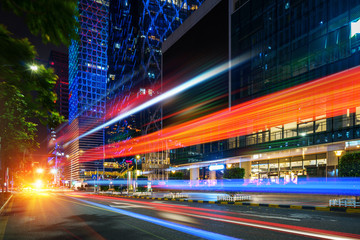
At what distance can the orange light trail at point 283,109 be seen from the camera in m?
29.2

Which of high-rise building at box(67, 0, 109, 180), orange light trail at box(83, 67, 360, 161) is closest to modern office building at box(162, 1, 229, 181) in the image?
orange light trail at box(83, 67, 360, 161)

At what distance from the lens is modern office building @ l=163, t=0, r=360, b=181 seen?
2969cm

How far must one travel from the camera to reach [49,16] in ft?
13.6

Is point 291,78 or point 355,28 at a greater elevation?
point 355,28

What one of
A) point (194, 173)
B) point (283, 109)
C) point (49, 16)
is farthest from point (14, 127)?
point (194, 173)

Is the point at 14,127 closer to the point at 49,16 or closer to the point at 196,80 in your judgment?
the point at 49,16

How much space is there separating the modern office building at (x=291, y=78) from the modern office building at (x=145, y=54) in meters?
54.6

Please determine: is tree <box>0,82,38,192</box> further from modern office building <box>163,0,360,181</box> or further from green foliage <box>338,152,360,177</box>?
modern office building <box>163,0,360,181</box>

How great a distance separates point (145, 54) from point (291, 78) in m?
79.3

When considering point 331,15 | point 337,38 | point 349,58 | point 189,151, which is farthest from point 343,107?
point 189,151

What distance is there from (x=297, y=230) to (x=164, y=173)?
84887mm

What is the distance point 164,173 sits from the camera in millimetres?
92500

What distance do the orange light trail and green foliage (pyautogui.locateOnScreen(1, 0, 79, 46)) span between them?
30.1 meters

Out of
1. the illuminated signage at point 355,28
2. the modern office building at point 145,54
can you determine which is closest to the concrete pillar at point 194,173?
the modern office building at point 145,54
